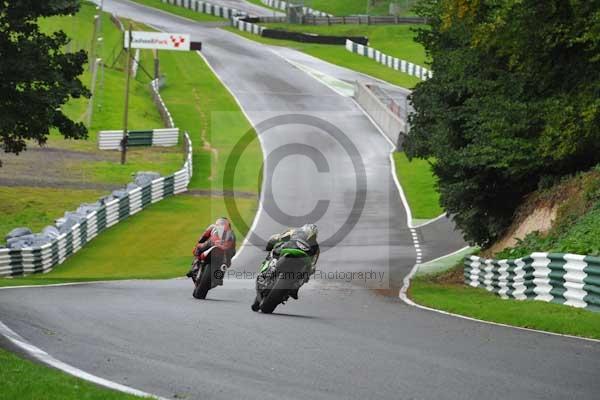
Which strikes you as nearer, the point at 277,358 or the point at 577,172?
the point at 277,358

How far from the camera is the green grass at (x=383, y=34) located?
96562 millimetres

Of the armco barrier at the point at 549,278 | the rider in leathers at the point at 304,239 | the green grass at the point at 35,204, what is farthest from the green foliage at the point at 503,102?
the green grass at the point at 35,204

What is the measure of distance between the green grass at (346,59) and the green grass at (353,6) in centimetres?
1782

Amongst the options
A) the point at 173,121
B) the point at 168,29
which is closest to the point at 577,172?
the point at 173,121

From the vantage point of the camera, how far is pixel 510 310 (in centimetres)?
1820

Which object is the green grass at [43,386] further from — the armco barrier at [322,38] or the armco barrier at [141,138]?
the armco barrier at [322,38]

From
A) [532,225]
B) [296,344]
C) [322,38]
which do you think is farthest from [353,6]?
[296,344]

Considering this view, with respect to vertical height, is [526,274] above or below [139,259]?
above

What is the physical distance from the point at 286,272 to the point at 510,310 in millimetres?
3805

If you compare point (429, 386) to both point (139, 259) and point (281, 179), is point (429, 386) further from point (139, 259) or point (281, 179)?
point (281, 179)

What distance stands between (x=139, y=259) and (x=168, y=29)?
66.4m

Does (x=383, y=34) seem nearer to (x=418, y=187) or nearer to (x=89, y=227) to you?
(x=418, y=187)

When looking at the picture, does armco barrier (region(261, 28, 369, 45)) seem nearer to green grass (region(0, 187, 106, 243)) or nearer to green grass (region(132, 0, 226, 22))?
green grass (region(132, 0, 226, 22))

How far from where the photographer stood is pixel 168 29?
3907 inches
